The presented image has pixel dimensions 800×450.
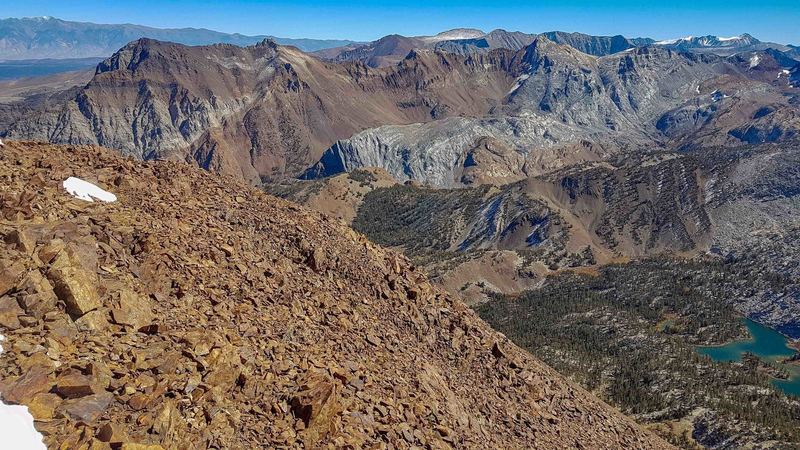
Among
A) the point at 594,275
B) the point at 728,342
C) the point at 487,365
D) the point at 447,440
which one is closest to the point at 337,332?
the point at 447,440

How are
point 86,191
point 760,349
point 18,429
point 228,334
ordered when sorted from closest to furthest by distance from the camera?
1. point 18,429
2. point 228,334
3. point 86,191
4. point 760,349

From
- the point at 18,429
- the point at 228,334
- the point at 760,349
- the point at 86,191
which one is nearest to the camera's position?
the point at 18,429

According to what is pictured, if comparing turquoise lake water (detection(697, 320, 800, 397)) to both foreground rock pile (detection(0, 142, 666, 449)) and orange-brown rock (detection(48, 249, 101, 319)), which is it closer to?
foreground rock pile (detection(0, 142, 666, 449))

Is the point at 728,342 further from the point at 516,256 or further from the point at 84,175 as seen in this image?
the point at 84,175

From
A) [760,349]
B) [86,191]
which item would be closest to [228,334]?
[86,191]

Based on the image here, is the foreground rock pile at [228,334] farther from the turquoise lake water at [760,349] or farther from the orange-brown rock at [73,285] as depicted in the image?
the turquoise lake water at [760,349]

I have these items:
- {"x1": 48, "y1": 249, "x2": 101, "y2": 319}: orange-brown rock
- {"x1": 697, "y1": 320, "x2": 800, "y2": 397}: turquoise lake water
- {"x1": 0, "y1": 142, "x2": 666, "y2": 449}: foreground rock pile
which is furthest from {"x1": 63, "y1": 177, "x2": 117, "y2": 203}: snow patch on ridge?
{"x1": 697, "y1": 320, "x2": 800, "y2": 397}: turquoise lake water

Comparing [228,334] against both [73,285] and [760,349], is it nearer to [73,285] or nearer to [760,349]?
[73,285]
